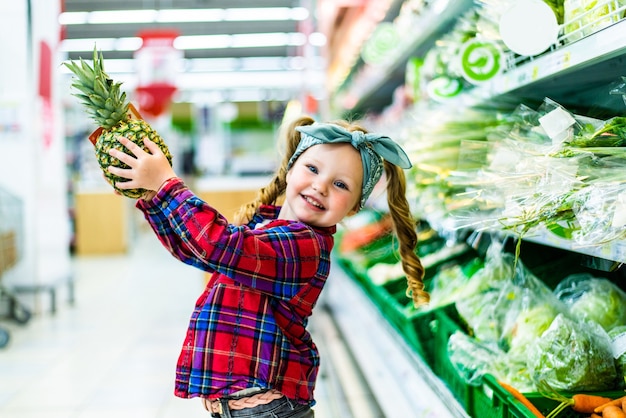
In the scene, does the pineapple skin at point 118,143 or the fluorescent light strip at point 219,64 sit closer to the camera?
the pineapple skin at point 118,143

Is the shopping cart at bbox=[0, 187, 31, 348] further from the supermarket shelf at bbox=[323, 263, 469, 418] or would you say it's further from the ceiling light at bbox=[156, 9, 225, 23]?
the ceiling light at bbox=[156, 9, 225, 23]

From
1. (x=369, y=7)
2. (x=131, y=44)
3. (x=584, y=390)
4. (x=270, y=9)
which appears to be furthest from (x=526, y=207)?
(x=131, y=44)

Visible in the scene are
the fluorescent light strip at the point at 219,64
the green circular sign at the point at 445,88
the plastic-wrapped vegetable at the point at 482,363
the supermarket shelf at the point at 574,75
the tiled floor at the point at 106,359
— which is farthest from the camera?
the fluorescent light strip at the point at 219,64

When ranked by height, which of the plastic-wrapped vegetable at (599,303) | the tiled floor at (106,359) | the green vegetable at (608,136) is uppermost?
the green vegetable at (608,136)

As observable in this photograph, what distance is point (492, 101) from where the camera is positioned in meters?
2.26

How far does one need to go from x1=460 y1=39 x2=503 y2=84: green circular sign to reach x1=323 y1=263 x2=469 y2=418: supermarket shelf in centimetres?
96

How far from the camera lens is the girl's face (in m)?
1.35

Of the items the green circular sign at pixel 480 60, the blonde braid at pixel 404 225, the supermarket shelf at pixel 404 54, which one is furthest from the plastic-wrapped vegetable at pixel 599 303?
the supermarket shelf at pixel 404 54

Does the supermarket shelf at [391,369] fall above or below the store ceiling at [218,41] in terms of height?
below

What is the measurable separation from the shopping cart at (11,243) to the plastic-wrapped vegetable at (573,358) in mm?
3832

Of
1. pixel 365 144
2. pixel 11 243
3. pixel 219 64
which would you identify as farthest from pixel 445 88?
pixel 219 64

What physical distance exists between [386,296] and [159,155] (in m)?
1.72

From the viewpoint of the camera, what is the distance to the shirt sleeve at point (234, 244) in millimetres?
1176

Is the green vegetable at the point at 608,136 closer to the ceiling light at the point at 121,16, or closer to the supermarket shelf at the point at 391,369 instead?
the supermarket shelf at the point at 391,369
